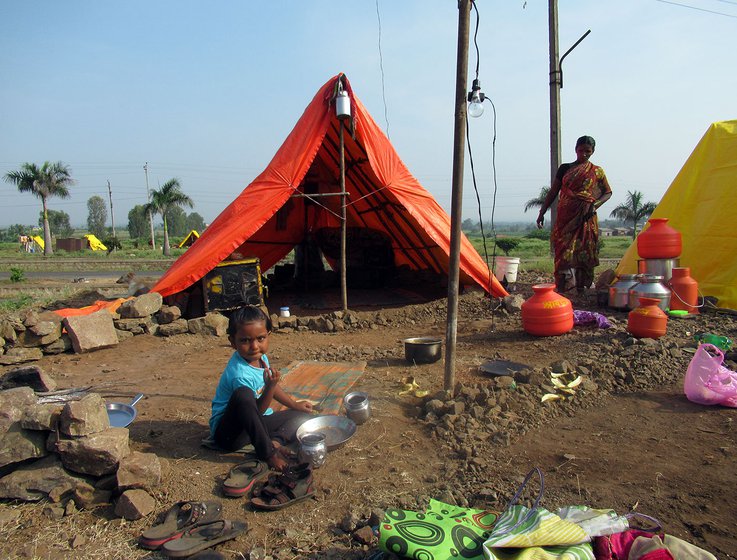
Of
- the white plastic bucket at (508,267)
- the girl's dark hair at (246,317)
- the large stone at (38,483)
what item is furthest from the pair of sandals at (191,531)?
the white plastic bucket at (508,267)

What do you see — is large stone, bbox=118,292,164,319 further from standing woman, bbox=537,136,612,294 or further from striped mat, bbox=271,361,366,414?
standing woman, bbox=537,136,612,294

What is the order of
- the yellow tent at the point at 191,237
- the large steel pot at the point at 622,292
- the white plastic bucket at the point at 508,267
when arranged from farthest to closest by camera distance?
the yellow tent at the point at 191,237 → the white plastic bucket at the point at 508,267 → the large steel pot at the point at 622,292

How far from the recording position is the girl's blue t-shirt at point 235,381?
2.39 metres

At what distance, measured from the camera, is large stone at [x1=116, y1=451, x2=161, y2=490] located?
2053mm

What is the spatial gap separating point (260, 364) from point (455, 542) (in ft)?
4.37

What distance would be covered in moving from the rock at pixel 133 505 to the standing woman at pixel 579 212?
17.6 feet

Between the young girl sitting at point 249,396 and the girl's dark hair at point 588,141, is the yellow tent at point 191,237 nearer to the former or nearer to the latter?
the girl's dark hair at point 588,141

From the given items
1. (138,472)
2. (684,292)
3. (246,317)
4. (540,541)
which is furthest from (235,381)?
(684,292)

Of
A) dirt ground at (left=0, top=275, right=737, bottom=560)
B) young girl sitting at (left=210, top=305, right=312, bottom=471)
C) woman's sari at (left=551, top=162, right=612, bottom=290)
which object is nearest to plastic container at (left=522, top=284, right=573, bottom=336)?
dirt ground at (left=0, top=275, right=737, bottom=560)

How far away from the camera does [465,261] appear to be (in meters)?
6.06

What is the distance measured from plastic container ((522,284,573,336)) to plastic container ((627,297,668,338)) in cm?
55

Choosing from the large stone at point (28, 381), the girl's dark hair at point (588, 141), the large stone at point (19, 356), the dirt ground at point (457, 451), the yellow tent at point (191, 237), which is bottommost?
the dirt ground at point (457, 451)

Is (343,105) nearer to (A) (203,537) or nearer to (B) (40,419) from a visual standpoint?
(B) (40,419)

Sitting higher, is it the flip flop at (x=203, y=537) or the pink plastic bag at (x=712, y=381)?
the pink plastic bag at (x=712, y=381)
